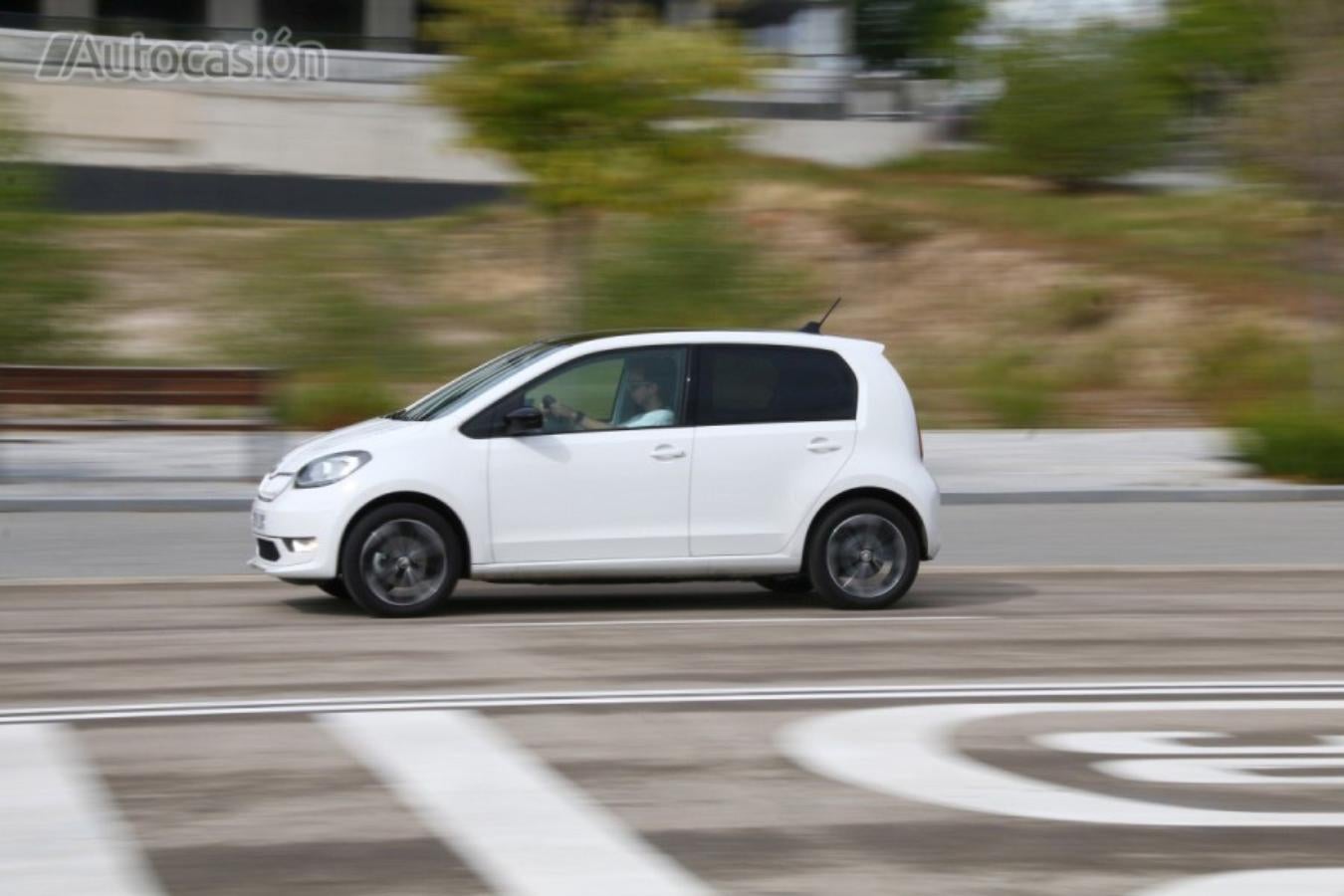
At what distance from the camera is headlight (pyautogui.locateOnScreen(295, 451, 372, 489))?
1030cm

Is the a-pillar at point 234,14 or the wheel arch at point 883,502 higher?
the a-pillar at point 234,14

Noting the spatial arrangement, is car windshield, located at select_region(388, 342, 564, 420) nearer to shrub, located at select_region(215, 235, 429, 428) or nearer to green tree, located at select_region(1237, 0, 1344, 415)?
shrub, located at select_region(215, 235, 429, 428)

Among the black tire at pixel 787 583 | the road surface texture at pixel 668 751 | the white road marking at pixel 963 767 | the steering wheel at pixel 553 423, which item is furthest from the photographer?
the black tire at pixel 787 583

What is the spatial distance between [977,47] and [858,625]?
4368 centimetres

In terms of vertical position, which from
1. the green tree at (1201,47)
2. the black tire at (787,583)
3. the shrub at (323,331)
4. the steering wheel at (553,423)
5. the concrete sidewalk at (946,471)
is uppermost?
the green tree at (1201,47)

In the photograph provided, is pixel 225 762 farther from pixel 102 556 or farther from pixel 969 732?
pixel 102 556

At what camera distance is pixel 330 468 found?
10.4m

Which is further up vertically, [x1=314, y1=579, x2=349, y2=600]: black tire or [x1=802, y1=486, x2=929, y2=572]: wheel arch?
[x1=802, y1=486, x2=929, y2=572]: wheel arch

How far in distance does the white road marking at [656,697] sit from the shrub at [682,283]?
47.8ft

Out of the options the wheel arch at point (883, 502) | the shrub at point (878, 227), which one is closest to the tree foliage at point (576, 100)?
the wheel arch at point (883, 502)

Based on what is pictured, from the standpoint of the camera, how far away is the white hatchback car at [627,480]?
10.4 m

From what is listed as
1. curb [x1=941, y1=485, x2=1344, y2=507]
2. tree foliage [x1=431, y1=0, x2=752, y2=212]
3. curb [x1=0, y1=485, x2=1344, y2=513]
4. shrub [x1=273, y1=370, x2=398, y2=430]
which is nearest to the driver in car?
curb [x1=0, y1=485, x2=1344, y2=513]

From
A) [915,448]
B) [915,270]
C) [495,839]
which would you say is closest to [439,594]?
[915,448]

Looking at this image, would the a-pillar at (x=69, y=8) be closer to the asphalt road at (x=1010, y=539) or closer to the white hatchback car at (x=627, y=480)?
the asphalt road at (x=1010, y=539)
